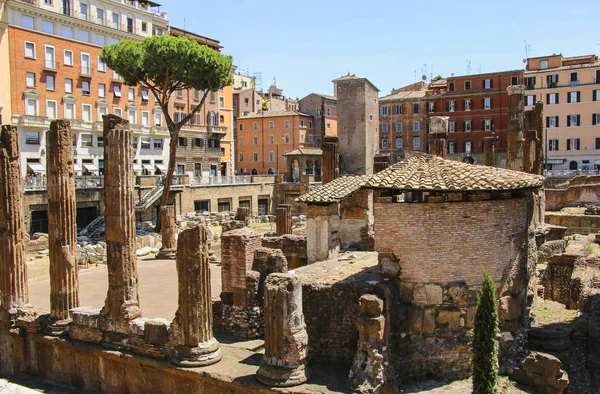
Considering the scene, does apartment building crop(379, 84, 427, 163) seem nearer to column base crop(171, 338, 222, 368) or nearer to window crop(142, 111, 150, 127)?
window crop(142, 111, 150, 127)

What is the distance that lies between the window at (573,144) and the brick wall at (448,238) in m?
44.8

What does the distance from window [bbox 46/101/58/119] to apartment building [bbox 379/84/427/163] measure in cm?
3268

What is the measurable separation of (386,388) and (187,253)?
437 centimetres

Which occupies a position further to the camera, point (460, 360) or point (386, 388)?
point (460, 360)

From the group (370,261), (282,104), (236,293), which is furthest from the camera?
(282,104)

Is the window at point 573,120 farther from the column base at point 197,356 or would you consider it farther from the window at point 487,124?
the column base at point 197,356

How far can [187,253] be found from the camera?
10523mm

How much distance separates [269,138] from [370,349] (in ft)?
178

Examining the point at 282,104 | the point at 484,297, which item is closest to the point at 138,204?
the point at 484,297

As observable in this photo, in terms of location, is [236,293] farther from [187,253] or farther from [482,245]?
[482,245]

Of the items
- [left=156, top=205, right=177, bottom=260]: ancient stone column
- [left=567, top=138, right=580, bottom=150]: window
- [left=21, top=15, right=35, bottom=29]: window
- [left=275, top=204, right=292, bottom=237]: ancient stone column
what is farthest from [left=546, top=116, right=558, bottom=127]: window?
[left=21, top=15, right=35, bottom=29]: window

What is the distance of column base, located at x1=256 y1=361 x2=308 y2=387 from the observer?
9.60 metres

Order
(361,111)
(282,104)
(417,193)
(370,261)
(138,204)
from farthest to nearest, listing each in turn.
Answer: (282,104) < (361,111) < (138,204) < (370,261) < (417,193)

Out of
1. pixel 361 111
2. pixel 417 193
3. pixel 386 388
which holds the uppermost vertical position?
pixel 361 111
